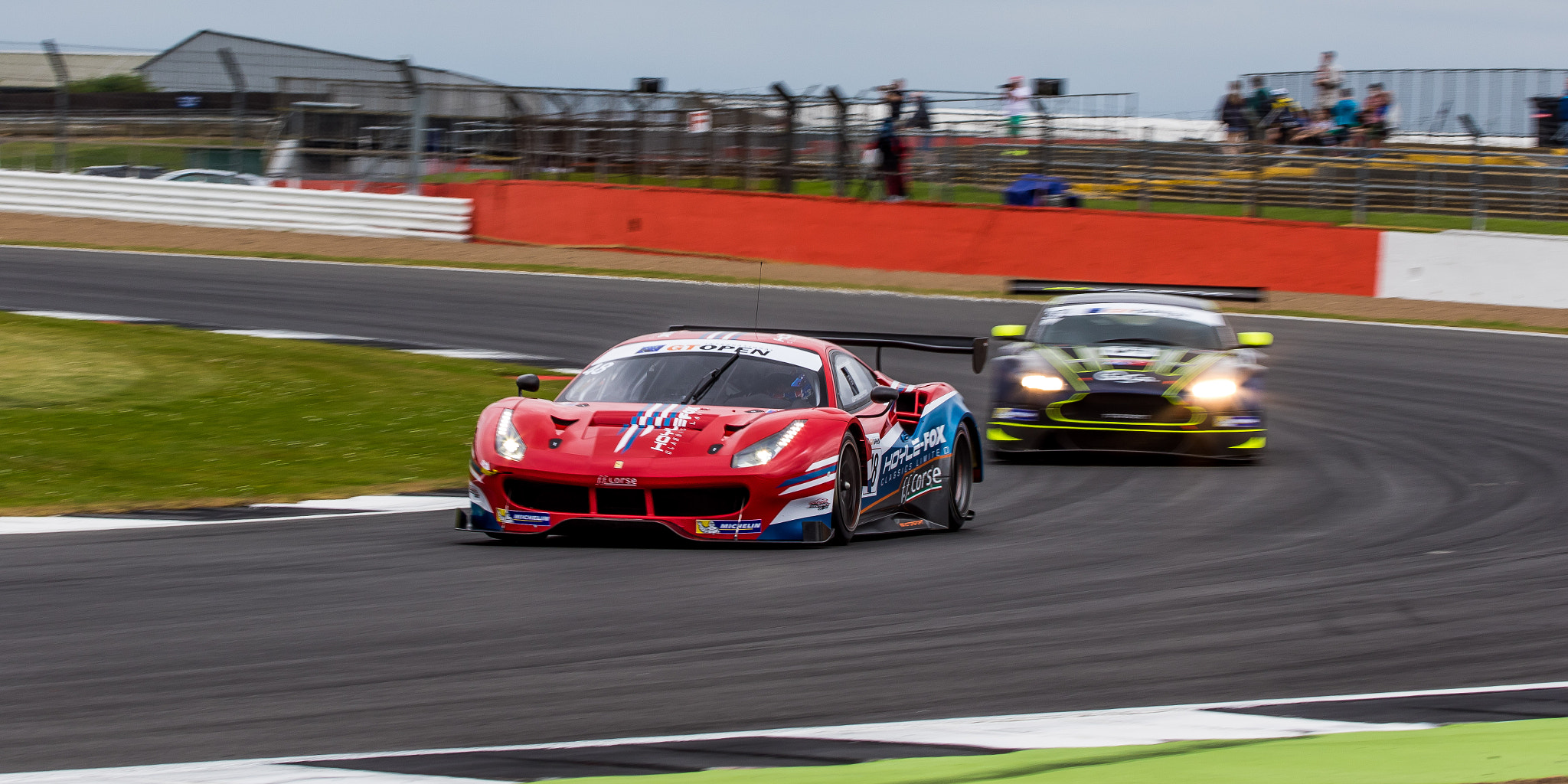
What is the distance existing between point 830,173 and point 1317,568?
1816 centimetres

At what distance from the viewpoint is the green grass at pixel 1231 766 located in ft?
12.8

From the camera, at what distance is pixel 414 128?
2781 centimetres

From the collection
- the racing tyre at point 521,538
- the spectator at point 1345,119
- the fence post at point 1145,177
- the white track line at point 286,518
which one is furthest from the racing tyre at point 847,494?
the spectator at point 1345,119

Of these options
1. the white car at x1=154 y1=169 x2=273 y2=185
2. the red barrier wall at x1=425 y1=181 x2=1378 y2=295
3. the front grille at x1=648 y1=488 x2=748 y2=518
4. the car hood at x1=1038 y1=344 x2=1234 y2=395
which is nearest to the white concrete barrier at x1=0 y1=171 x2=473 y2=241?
the white car at x1=154 y1=169 x2=273 y2=185

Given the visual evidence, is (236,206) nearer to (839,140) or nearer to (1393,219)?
(839,140)

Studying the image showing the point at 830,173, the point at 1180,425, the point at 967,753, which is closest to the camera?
the point at 967,753

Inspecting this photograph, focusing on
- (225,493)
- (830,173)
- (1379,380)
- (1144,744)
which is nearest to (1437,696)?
(1144,744)

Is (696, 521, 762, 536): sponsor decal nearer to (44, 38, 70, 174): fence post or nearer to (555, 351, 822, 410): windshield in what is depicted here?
(555, 351, 822, 410): windshield

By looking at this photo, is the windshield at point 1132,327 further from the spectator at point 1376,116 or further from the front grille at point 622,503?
the spectator at point 1376,116

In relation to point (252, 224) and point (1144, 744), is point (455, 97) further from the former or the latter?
point (1144, 744)

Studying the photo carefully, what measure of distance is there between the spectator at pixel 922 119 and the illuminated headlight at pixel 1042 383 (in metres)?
13.3

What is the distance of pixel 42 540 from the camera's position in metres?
7.82

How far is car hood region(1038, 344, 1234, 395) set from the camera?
11891 millimetres

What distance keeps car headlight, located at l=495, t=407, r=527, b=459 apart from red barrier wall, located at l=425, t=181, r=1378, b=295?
16.0 metres
